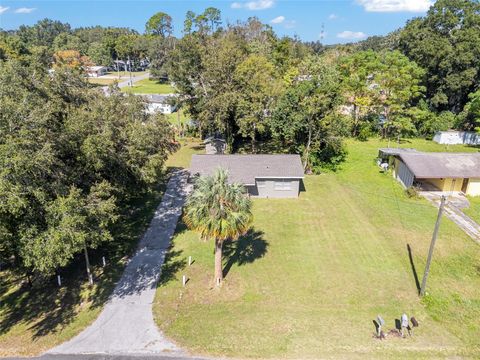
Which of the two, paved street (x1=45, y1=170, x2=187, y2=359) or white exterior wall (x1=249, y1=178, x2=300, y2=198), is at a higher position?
white exterior wall (x1=249, y1=178, x2=300, y2=198)

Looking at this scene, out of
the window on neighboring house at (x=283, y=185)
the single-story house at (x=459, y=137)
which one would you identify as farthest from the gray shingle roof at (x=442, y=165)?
the single-story house at (x=459, y=137)

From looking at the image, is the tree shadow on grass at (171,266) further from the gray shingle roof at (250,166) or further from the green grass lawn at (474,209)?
the green grass lawn at (474,209)

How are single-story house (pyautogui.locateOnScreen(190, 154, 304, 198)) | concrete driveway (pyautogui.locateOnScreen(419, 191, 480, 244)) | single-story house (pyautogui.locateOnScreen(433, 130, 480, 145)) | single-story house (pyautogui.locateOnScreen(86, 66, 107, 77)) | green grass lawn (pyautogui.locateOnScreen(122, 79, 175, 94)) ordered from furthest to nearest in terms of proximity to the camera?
1. single-story house (pyautogui.locateOnScreen(86, 66, 107, 77))
2. green grass lawn (pyautogui.locateOnScreen(122, 79, 175, 94))
3. single-story house (pyautogui.locateOnScreen(433, 130, 480, 145))
4. single-story house (pyautogui.locateOnScreen(190, 154, 304, 198))
5. concrete driveway (pyautogui.locateOnScreen(419, 191, 480, 244))

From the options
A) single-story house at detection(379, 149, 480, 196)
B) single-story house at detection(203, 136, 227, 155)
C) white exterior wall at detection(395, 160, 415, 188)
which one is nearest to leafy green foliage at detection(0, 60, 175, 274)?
single-story house at detection(203, 136, 227, 155)

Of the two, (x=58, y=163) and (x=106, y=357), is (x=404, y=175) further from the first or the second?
(x=58, y=163)

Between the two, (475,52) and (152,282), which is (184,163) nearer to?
(152,282)

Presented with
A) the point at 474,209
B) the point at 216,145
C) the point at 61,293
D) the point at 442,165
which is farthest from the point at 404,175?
the point at 61,293

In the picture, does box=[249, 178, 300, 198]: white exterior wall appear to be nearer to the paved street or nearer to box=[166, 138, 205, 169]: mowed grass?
the paved street

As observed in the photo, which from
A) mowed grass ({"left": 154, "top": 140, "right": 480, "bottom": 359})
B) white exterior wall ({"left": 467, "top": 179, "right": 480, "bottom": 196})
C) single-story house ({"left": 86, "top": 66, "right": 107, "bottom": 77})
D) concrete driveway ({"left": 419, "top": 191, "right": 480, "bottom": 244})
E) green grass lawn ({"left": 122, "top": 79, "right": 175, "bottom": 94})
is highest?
single-story house ({"left": 86, "top": 66, "right": 107, "bottom": 77})
